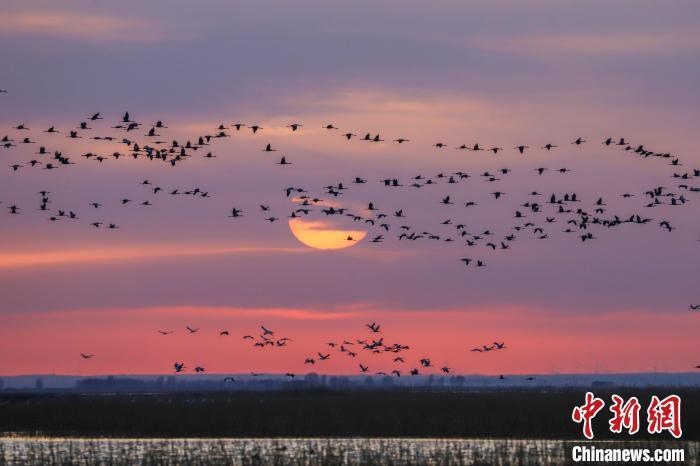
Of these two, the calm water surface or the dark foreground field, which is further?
the dark foreground field

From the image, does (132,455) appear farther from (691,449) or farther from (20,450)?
(691,449)

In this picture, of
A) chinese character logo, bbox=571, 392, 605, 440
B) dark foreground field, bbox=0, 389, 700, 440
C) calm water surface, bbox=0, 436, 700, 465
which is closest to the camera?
calm water surface, bbox=0, 436, 700, 465

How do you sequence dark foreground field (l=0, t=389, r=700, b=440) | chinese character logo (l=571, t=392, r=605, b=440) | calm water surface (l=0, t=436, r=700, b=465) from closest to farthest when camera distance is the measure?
calm water surface (l=0, t=436, r=700, b=465)
chinese character logo (l=571, t=392, r=605, b=440)
dark foreground field (l=0, t=389, r=700, b=440)

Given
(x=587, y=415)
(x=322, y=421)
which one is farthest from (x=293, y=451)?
(x=322, y=421)

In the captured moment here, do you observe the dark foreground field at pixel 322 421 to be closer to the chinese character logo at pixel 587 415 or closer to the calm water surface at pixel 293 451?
the chinese character logo at pixel 587 415

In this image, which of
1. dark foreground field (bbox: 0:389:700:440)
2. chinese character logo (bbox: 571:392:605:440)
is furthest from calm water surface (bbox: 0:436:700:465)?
dark foreground field (bbox: 0:389:700:440)

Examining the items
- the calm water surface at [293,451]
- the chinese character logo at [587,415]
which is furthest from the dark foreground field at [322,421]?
the calm water surface at [293,451]

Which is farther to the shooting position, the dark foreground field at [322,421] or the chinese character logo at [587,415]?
the dark foreground field at [322,421]

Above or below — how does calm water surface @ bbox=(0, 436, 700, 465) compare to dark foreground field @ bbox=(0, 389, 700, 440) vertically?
below

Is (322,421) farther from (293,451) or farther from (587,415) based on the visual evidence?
(587,415)

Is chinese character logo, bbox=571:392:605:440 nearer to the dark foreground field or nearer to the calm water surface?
the dark foreground field

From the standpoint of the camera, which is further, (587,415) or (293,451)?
(293,451)

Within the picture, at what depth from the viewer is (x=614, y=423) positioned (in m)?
64.8

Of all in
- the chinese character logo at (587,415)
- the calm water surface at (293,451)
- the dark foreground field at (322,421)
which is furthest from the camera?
the dark foreground field at (322,421)
